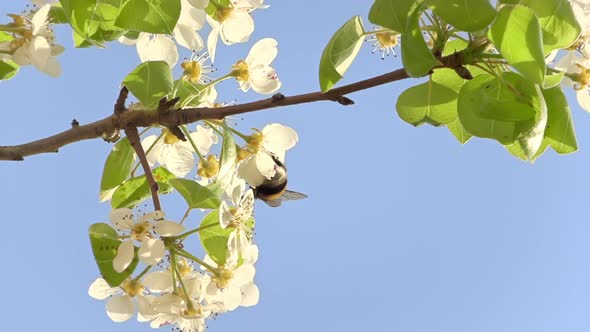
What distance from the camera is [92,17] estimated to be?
116 centimetres

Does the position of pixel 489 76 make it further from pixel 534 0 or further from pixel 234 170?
pixel 234 170

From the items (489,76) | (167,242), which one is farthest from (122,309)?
(489,76)

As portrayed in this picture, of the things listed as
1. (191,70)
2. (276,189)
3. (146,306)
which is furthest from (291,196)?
(146,306)

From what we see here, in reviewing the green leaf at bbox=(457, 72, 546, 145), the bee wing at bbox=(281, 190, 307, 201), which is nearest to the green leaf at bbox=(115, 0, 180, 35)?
the green leaf at bbox=(457, 72, 546, 145)

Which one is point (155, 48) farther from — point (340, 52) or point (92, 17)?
point (340, 52)

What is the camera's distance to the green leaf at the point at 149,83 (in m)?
1.18

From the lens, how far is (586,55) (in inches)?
47.7

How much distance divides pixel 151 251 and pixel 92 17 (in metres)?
0.37

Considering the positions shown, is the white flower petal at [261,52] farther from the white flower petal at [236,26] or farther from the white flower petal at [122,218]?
the white flower petal at [122,218]

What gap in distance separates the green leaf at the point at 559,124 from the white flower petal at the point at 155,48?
65 cm

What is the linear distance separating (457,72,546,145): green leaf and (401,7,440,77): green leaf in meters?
0.08

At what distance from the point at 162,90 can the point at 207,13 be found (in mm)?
265

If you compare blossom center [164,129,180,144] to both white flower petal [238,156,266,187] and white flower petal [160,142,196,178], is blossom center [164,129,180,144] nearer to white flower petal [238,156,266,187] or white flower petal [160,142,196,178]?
white flower petal [160,142,196,178]

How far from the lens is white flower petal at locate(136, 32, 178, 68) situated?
53.4 inches
